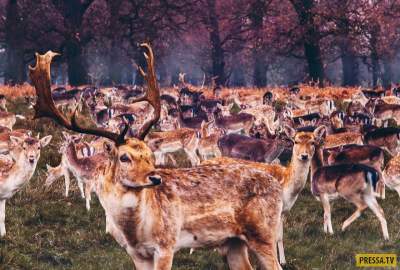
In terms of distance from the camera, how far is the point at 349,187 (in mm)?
11047

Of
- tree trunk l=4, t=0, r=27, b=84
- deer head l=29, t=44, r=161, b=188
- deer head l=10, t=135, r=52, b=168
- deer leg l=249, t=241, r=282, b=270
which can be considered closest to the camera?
deer head l=29, t=44, r=161, b=188

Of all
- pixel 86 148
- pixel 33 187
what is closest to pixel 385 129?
pixel 86 148

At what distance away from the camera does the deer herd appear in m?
6.04

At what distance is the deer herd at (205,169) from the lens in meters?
6.04

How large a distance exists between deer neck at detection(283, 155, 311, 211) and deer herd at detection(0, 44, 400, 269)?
0.05 feet

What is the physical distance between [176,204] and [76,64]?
26108mm

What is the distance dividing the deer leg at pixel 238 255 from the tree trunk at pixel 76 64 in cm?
2501

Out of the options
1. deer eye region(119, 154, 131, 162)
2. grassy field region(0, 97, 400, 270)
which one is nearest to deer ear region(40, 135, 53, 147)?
grassy field region(0, 97, 400, 270)

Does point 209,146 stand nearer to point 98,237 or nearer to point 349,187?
point 349,187

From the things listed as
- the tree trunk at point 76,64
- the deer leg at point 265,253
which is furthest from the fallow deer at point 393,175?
the tree trunk at point 76,64

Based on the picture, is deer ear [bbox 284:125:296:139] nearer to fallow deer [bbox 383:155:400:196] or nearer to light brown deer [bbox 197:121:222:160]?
fallow deer [bbox 383:155:400:196]

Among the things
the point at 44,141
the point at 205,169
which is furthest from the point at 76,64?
the point at 205,169

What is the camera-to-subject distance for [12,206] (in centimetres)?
1123

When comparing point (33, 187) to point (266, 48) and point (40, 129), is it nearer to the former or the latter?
point (40, 129)
